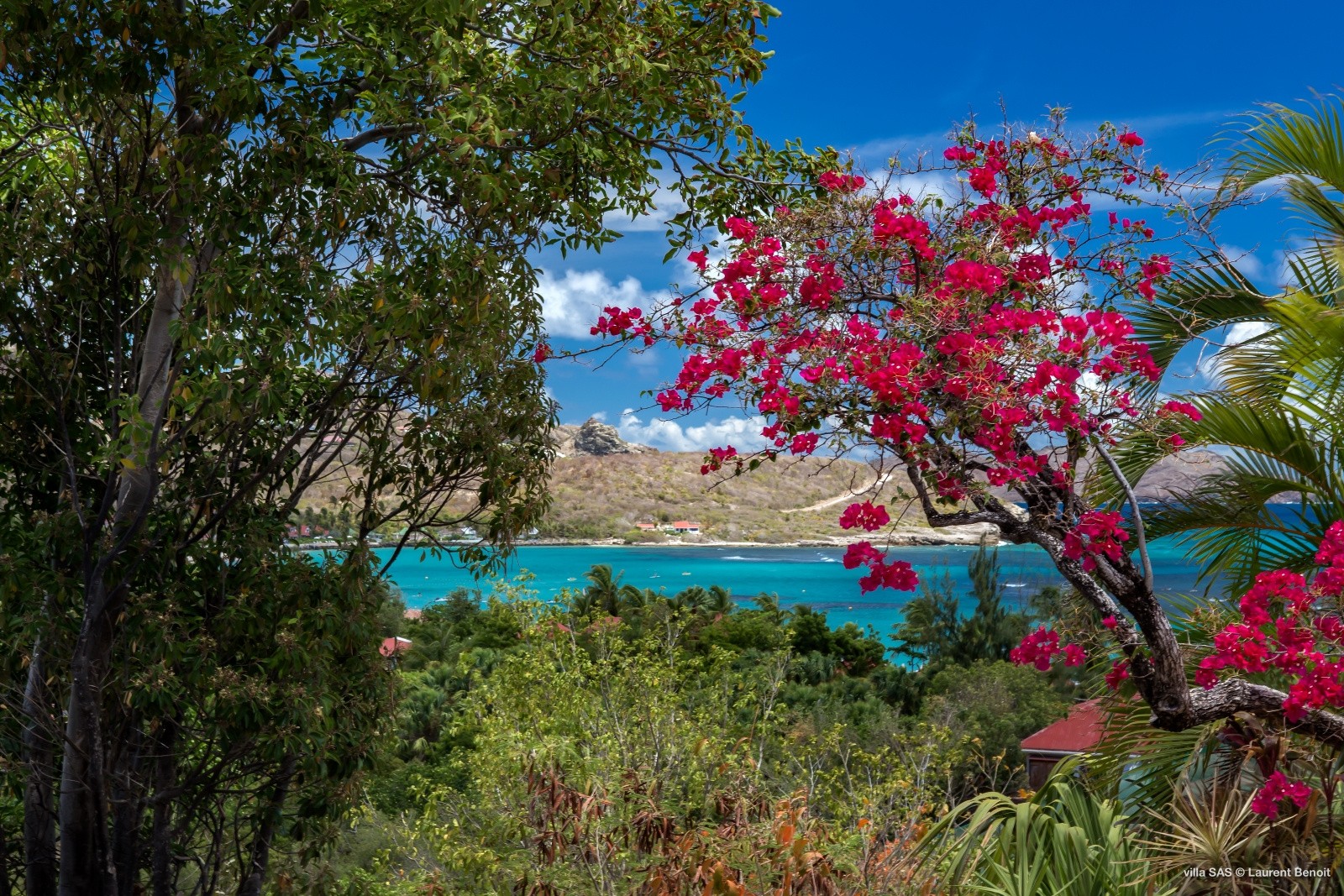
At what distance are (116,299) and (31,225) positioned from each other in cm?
53

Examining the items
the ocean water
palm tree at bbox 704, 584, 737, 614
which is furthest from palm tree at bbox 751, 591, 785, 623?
the ocean water

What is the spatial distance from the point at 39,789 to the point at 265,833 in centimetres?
124

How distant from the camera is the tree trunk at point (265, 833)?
5293 millimetres

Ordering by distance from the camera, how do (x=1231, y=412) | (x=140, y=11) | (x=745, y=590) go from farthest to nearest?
(x=745, y=590), (x=1231, y=412), (x=140, y=11)

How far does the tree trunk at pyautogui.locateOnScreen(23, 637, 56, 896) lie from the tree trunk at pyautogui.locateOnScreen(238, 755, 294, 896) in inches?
40.8

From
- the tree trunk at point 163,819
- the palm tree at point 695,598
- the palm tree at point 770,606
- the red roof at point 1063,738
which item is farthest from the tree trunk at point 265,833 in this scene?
the palm tree at point 695,598

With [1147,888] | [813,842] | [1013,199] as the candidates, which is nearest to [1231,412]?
[1013,199]

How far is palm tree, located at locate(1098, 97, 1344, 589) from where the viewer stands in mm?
6055

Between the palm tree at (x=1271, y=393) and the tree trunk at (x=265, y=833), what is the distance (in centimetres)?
493

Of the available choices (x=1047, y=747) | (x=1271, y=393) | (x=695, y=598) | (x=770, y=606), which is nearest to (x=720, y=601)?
(x=695, y=598)

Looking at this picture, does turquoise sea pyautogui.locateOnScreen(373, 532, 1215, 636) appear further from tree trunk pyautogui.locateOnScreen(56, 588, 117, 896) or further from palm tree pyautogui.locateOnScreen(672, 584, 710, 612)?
tree trunk pyautogui.locateOnScreen(56, 588, 117, 896)

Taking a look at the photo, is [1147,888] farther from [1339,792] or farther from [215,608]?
[215,608]

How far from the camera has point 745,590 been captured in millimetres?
78938

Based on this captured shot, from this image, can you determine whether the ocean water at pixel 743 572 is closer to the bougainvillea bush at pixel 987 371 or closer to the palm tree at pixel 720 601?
the palm tree at pixel 720 601
